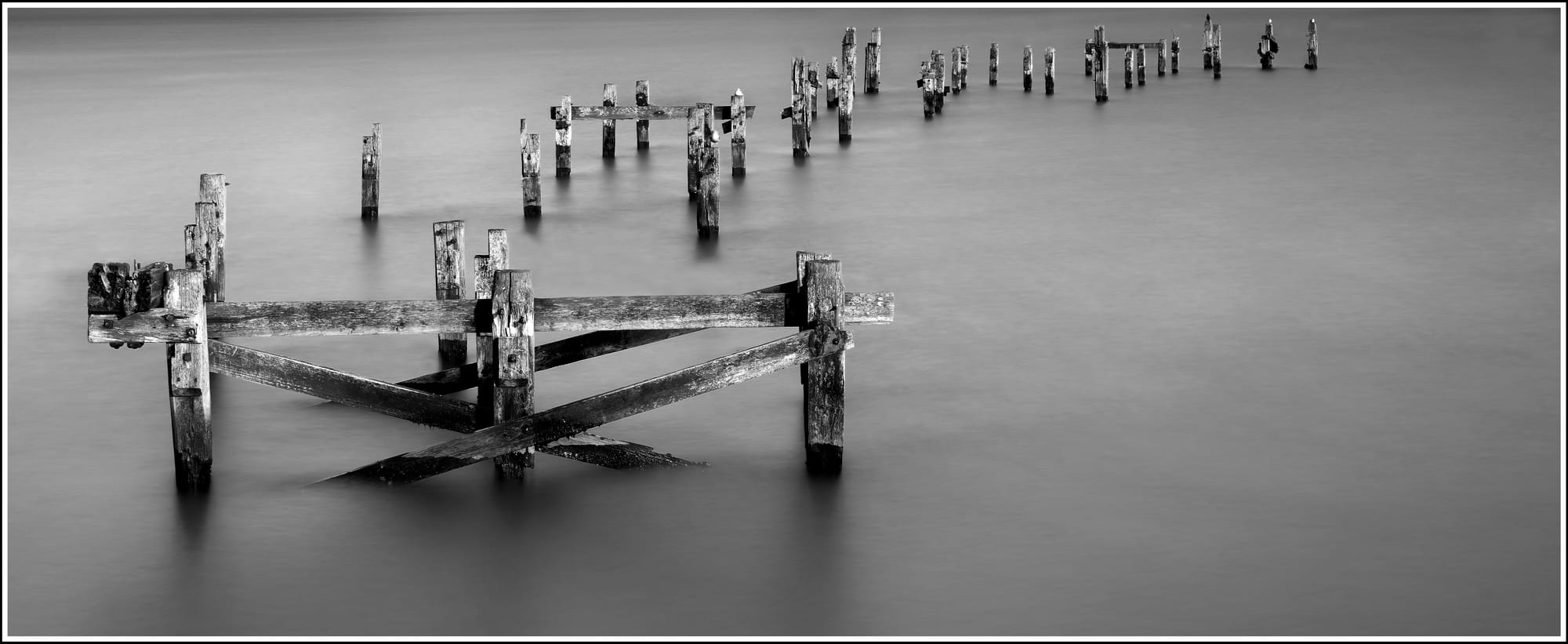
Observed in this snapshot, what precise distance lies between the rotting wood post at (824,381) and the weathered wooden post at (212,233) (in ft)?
14.6

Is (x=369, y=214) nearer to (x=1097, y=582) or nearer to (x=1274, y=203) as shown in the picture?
(x=1274, y=203)

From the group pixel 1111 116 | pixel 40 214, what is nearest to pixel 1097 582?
pixel 40 214

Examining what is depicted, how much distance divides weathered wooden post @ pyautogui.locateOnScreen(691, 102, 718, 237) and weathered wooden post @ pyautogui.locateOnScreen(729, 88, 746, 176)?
1.99 m

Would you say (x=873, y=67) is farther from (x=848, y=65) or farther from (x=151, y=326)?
(x=151, y=326)

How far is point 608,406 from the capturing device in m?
8.46

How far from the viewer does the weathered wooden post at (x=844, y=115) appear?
26.0m

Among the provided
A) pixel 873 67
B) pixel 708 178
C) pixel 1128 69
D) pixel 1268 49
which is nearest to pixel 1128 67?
pixel 1128 69

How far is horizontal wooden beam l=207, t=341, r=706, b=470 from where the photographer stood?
848 cm

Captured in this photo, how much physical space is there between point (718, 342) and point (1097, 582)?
5.09 m

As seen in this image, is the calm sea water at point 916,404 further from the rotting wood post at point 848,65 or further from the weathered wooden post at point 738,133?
the rotting wood post at point 848,65

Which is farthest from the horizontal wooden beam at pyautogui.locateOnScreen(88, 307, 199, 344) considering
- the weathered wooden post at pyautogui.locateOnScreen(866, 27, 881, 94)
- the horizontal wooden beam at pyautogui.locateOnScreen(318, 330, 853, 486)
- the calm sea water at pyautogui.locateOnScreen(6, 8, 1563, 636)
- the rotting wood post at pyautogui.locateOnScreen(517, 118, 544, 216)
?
the weathered wooden post at pyautogui.locateOnScreen(866, 27, 881, 94)

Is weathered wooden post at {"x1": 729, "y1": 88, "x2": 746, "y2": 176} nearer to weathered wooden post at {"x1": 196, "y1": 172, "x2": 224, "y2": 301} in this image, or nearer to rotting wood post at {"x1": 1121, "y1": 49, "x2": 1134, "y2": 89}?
weathered wooden post at {"x1": 196, "y1": 172, "x2": 224, "y2": 301}

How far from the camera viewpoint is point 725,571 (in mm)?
7738

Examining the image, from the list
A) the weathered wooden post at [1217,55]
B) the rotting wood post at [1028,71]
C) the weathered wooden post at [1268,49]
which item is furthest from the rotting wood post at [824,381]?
the weathered wooden post at [1268,49]
